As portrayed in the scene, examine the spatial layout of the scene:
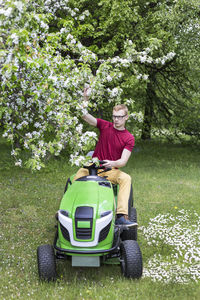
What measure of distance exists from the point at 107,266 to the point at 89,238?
34.5 inches

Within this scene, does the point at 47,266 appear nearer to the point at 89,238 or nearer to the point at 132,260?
the point at 89,238

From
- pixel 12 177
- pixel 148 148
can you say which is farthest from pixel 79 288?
pixel 148 148

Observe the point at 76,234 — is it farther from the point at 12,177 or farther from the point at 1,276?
the point at 12,177

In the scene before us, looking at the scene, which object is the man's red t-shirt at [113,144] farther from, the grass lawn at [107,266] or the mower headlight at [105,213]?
the grass lawn at [107,266]

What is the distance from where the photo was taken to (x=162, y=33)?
9.84 metres

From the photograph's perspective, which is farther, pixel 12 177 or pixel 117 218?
pixel 12 177

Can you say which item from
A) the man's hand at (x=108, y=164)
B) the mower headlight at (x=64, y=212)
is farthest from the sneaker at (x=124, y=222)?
the mower headlight at (x=64, y=212)

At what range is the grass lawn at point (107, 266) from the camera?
393cm

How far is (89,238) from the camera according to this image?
12.8ft

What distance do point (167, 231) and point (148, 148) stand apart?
10.1 m

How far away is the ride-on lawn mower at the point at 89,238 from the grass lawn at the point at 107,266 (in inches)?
8.4

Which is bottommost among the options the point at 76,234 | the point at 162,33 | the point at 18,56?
the point at 76,234

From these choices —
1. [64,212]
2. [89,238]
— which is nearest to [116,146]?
[64,212]

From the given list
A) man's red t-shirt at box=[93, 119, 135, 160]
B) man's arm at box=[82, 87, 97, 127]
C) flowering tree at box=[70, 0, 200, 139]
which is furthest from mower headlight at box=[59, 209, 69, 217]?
flowering tree at box=[70, 0, 200, 139]
